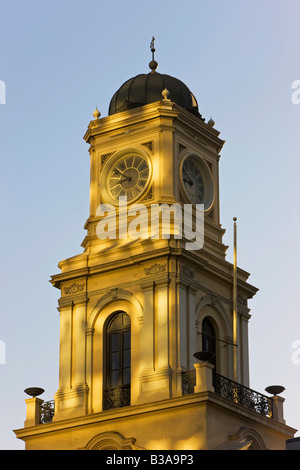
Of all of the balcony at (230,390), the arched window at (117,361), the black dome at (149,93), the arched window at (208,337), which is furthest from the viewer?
the black dome at (149,93)

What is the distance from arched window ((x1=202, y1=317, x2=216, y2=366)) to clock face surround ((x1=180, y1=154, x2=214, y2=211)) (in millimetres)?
4414

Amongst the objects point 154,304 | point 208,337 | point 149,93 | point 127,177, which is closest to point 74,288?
point 154,304

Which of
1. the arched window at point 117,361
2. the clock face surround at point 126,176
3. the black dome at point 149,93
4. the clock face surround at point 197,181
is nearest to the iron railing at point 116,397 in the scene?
the arched window at point 117,361

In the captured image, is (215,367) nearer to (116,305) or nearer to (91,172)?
(116,305)

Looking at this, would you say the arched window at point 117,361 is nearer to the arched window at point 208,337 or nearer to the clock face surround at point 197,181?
the arched window at point 208,337

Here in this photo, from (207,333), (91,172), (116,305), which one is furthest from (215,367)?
(91,172)

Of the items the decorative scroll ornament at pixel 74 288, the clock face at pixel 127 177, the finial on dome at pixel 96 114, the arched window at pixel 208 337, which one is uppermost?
the finial on dome at pixel 96 114

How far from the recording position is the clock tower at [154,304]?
41938 millimetres

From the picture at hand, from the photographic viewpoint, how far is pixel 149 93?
4806 cm

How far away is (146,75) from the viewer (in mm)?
48844

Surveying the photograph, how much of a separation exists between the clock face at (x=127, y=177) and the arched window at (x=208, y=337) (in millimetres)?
5110

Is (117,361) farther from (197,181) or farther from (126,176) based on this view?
(197,181)

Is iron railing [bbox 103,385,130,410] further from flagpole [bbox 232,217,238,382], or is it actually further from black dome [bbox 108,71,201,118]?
black dome [bbox 108,71,201,118]
